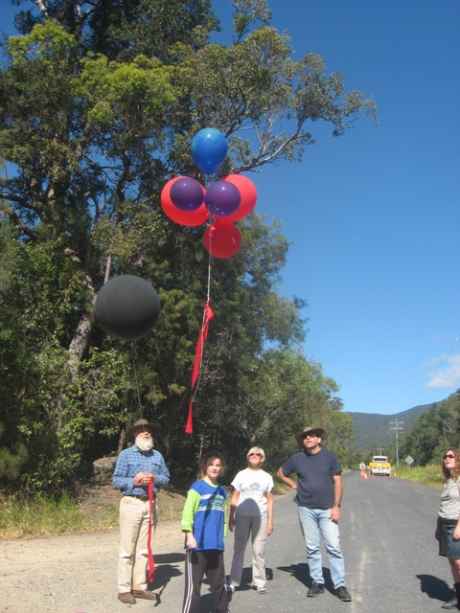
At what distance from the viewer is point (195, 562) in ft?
17.4

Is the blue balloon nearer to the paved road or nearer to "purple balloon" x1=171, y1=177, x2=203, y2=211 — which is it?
"purple balloon" x1=171, y1=177, x2=203, y2=211

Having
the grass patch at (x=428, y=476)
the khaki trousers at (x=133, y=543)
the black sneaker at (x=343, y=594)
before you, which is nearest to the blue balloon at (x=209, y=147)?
the khaki trousers at (x=133, y=543)

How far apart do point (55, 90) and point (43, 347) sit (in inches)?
285

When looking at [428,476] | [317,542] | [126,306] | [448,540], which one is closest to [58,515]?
[126,306]

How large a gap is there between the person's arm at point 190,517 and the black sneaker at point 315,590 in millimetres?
1967

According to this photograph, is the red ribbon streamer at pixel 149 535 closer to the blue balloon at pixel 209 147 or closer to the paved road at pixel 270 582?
the paved road at pixel 270 582

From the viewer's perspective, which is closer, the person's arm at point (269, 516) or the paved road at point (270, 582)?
the paved road at point (270, 582)

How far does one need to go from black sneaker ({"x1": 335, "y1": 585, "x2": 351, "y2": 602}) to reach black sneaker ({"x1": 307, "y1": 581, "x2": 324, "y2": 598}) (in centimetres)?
20

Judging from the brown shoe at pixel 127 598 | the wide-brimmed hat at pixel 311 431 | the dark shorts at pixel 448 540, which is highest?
the wide-brimmed hat at pixel 311 431

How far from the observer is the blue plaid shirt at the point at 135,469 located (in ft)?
21.3

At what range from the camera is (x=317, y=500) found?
22.5 ft

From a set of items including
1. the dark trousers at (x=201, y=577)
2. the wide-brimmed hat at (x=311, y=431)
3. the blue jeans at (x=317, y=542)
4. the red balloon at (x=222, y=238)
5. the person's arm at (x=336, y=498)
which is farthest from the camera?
the red balloon at (x=222, y=238)

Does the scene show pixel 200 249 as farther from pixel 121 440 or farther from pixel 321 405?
pixel 321 405

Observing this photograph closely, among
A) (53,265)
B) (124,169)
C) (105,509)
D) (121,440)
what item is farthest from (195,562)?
(124,169)
